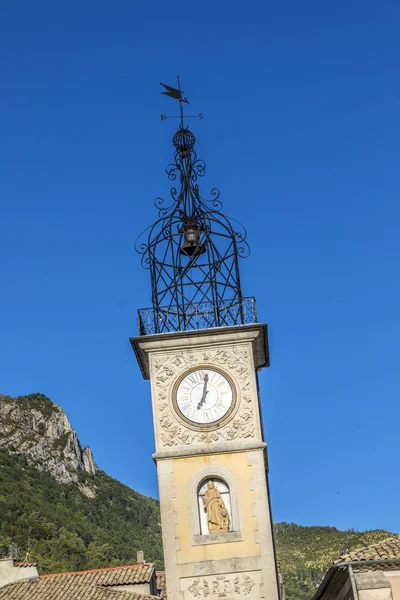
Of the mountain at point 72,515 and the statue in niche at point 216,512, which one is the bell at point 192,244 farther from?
the mountain at point 72,515

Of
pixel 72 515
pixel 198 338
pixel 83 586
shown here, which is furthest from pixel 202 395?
pixel 72 515


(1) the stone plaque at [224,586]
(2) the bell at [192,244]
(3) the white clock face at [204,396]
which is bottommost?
(1) the stone plaque at [224,586]

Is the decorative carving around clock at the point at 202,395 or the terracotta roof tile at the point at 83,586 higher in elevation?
the decorative carving around clock at the point at 202,395

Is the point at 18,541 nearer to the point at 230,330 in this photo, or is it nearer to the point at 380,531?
the point at 380,531

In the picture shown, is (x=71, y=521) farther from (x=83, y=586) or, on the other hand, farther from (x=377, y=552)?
(x=377, y=552)

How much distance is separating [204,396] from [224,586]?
3658mm

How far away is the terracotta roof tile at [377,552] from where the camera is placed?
21781 mm

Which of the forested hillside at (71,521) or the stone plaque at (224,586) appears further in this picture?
the forested hillside at (71,521)

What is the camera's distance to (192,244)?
2227 cm

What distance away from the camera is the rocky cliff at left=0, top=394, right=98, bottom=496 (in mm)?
113812

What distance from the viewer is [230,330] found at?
20.7 meters

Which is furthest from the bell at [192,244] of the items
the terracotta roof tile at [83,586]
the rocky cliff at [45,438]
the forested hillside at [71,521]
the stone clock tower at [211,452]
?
the rocky cliff at [45,438]

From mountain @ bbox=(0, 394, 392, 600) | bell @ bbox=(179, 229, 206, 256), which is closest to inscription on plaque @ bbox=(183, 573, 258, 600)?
bell @ bbox=(179, 229, 206, 256)

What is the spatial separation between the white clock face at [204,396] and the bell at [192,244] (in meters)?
2.98
